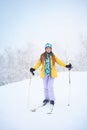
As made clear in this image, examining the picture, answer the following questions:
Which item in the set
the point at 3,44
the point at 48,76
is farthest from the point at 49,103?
the point at 3,44

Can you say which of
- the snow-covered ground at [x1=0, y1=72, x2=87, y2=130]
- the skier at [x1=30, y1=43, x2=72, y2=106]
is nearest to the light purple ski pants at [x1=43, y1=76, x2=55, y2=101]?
the skier at [x1=30, y1=43, x2=72, y2=106]

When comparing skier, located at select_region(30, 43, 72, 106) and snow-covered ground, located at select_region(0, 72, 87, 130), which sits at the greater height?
skier, located at select_region(30, 43, 72, 106)

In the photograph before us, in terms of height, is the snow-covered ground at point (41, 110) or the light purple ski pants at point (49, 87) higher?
the light purple ski pants at point (49, 87)

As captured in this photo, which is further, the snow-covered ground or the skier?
the skier

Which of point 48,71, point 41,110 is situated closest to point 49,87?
point 48,71

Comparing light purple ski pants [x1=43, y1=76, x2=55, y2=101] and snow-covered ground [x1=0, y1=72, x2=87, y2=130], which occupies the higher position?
light purple ski pants [x1=43, y1=76, x2=55, y2=101]

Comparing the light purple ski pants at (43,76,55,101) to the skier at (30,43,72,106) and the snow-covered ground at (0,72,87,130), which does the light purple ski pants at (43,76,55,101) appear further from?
the snow-covered ground at (0,72,87,130)

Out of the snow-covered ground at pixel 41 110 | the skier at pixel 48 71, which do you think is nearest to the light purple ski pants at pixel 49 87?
the skier at pixel 48 71

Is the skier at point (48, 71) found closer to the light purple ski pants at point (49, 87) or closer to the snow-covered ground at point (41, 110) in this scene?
the light purple ski pants at point (49, 87)

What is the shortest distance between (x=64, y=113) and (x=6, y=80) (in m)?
14.4

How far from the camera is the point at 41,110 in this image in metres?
4.40

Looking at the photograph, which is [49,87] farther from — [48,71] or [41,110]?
[41,110]

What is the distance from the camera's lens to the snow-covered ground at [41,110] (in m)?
3.84

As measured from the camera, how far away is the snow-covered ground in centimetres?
384
